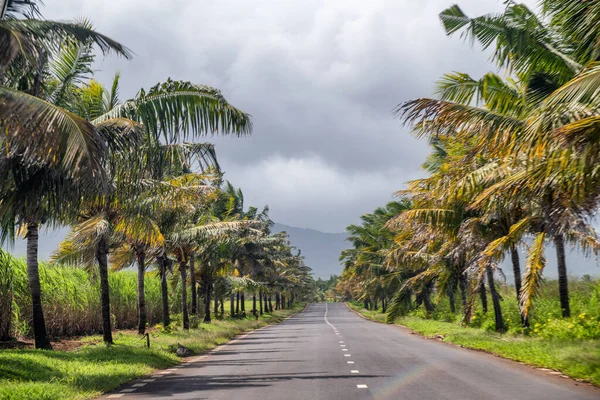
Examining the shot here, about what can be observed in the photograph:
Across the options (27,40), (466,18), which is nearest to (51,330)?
(27,40)

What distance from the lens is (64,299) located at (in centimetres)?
2267

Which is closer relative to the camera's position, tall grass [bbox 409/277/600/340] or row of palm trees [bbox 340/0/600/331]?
row of palm trees [bbox 340/0/600/331]

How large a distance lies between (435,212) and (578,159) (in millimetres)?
11800

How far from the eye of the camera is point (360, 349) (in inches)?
732

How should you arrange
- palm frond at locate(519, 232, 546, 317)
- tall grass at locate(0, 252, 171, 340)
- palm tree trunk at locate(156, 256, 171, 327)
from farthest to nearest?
palm tree trunk at locate(156, 256, 171, 327)
tall grass at locate(0, 252, 171, 340)
palm frond at locate(519, 232, 546, 317)

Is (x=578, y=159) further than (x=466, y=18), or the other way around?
(x=466, y=18)

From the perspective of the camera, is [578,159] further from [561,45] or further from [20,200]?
[20,200]

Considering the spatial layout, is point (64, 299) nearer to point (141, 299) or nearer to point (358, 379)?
point (141, 299)

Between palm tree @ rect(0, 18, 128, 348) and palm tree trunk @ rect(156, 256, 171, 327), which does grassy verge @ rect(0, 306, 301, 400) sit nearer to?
palm tree @ rect(0, 18, 128, 348)

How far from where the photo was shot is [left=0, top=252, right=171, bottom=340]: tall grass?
17.6m

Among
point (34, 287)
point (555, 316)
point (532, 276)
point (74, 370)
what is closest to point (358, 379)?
point (532, 276)

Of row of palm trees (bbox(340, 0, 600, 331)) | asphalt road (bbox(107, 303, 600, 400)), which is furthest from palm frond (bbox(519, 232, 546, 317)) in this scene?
asphalt road (bbox(107, 303, 600, 400))


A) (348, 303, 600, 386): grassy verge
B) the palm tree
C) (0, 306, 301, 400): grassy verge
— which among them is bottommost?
(348, 303, 600, 386): grassy verge

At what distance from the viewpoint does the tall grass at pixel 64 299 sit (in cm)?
1758
